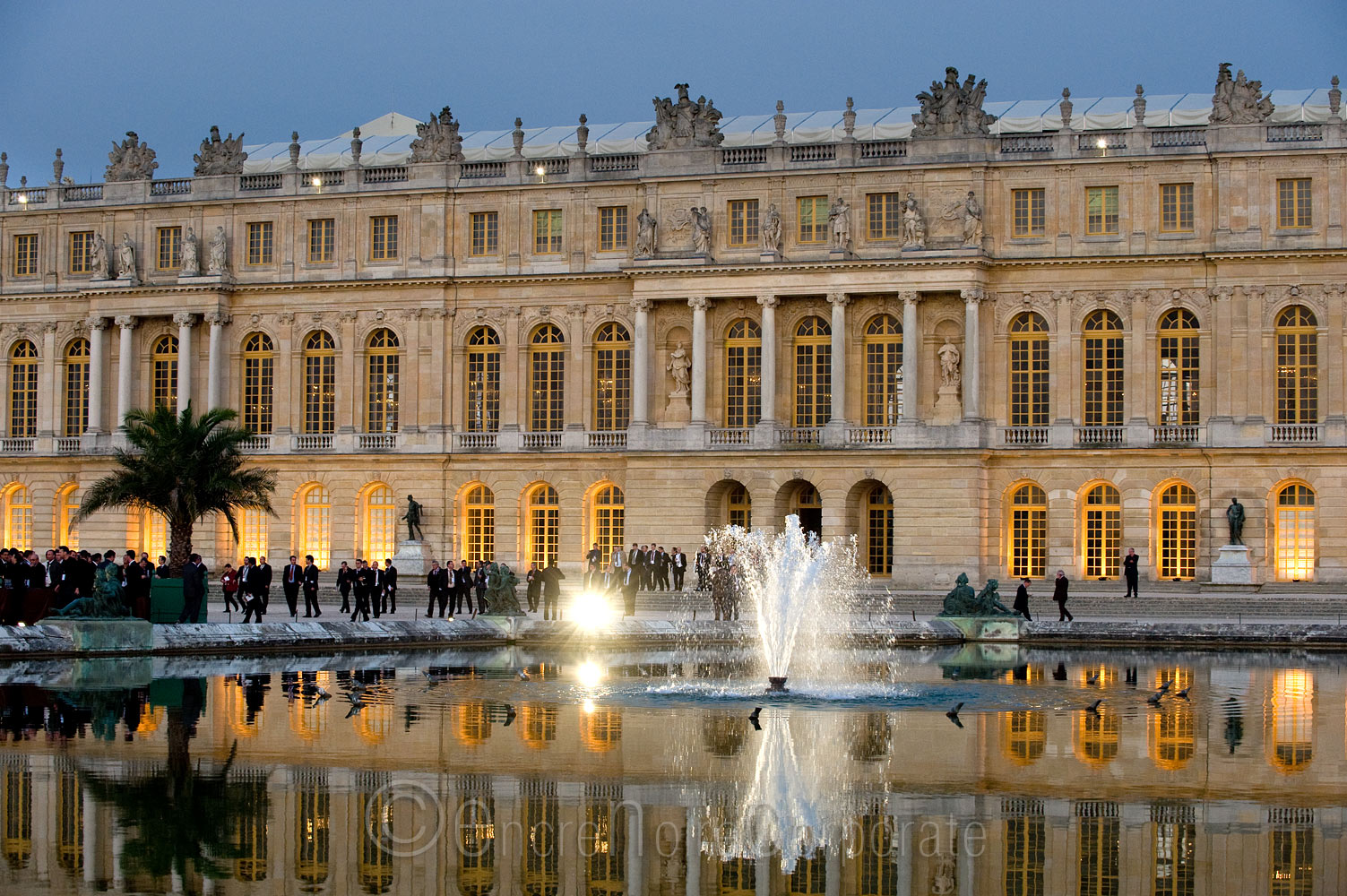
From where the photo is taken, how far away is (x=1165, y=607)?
46938 millimetres

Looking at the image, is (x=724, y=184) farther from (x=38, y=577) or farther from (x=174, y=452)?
(x=38, y=577)

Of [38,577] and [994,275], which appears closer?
[38,577]

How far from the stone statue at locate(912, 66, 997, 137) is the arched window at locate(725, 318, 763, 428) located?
8014 millimetres

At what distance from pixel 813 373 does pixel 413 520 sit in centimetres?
1336

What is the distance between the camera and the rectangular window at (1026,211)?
55.3m

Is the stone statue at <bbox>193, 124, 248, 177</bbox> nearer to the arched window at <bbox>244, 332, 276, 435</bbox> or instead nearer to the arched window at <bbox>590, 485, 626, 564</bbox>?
the arched window at <bbox>244, 332, 276, 435</bbox>

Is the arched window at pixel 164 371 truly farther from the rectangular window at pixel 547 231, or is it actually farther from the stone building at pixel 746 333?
the rectangular window at pixel 547 231

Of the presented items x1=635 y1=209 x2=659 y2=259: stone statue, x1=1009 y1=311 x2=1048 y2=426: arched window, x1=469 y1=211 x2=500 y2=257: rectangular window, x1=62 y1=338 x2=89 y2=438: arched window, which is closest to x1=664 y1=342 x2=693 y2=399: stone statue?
x1=635 y1=209 x2=659 y2=259: stone statue

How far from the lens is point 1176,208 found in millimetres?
54312

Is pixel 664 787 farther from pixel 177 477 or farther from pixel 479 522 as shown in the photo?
pixel 479 522

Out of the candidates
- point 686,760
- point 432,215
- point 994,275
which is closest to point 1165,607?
point 994,275

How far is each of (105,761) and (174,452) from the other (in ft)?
113

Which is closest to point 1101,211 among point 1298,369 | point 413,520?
point 1298,369

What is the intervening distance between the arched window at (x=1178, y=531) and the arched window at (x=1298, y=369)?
3.45m
